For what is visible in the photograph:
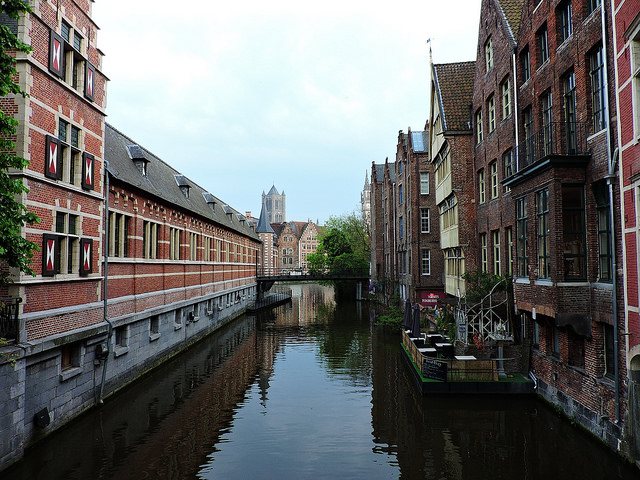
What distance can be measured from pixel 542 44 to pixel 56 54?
47.1ft

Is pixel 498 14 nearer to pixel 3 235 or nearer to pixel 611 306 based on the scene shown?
pixel 611 306

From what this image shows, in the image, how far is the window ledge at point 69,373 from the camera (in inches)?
490

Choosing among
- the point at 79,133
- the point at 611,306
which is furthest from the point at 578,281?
the point at 79,133

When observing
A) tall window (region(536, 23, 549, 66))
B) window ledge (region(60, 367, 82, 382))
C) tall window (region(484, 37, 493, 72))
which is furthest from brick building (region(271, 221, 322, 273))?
window ledge (region(60, 367, 82, 382))

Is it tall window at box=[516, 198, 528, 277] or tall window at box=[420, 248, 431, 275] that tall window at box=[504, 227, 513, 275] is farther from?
A: tall window at box=[420, 248, 431, 275]

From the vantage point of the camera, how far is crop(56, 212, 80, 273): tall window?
1295 centimetres

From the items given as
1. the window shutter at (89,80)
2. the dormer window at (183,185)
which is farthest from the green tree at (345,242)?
the window shutter at (89,80)

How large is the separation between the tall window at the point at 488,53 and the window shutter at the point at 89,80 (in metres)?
15.1

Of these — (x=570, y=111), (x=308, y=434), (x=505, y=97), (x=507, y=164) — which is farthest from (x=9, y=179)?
(x=505, y=97)

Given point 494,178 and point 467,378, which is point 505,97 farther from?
point 467,378

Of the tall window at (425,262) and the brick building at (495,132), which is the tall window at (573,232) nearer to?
the brick building at (495,132)

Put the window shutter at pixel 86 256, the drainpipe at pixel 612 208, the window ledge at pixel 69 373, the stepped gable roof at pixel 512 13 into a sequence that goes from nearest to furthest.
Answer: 1. the drainpipe at pixel 612 208
2. the window ledge at pixel 69 373
3. the window shutter at pixel 86 256
4. the stepped gable roof at pixel 512 13

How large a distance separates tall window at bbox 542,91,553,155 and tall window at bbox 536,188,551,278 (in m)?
1.39

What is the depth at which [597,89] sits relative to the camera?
1209 cm
